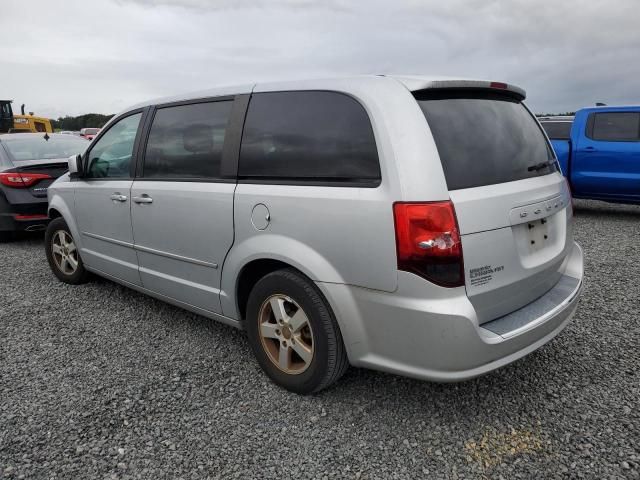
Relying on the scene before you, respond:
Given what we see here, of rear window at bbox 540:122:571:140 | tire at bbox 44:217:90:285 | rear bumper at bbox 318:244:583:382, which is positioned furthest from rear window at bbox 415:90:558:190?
rear window at bbox 540:122:571:140

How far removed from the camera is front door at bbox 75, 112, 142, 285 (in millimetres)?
3680

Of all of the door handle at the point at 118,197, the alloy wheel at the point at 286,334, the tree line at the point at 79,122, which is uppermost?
the tree line at the point at 79,122

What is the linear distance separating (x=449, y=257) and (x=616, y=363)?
1718 millimetres

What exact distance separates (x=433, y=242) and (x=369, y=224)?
30cm

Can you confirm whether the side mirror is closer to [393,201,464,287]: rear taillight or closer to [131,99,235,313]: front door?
[131,99,235,313]: front door

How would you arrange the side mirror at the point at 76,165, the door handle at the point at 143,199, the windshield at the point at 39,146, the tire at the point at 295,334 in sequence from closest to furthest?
the tire at the point at 295,334 → the door handle at the point at 143,199 → the side mirror at the point at 76,165 → the windshield at the point at 39,146

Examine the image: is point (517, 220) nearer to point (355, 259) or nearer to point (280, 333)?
point (355, 259)

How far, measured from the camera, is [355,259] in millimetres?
2262

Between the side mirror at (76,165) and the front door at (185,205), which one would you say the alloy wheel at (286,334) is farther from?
the side mirror at (76,165)

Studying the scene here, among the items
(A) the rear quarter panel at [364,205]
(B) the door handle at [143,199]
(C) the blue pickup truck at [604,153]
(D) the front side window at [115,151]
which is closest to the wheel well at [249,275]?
(A) the rear quarter panel at [364,205]

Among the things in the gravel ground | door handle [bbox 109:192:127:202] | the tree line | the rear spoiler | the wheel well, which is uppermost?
the tree line

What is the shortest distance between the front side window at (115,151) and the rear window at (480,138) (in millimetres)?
2360

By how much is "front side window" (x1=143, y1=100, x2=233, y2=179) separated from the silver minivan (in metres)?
0.01

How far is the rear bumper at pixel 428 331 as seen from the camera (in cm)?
211
